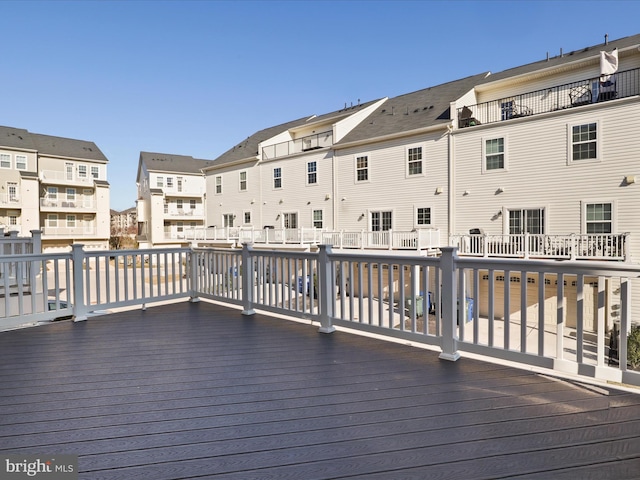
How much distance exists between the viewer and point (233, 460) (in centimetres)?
171

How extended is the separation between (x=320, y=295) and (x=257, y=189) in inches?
706

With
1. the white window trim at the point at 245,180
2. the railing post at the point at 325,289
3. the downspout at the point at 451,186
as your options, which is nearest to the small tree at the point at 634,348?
the downspout at the point at 451,186

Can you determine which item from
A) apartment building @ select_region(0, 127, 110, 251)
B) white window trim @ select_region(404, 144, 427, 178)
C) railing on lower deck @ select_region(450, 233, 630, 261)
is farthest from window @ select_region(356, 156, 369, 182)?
apartment building @ select_region(0, 127, 110, 251)

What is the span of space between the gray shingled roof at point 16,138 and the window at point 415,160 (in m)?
26.5

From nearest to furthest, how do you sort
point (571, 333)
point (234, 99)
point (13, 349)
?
point (13, 349) < point (571, 333) < point (234, 99)

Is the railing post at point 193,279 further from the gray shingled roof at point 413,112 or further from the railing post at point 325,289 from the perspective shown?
the gray shingled roof at point 413,112

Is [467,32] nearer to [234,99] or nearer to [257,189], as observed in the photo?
[234,99]

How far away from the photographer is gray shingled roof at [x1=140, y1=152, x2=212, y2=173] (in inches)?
1228

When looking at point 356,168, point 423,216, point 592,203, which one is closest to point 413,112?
point 356,168

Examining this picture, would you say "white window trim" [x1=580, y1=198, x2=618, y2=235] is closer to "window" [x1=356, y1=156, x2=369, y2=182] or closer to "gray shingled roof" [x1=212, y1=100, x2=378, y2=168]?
"window" [x1=356, y1=156, x2=369, y2=182]

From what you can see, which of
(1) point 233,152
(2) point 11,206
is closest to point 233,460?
(1) point 233,152

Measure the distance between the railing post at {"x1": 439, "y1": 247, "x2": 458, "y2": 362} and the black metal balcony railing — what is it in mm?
12473

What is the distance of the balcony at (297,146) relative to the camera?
63.6ft

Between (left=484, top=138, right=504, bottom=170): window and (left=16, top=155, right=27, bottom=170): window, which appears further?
(left=16, top=155, right=27, bottom=170): window
